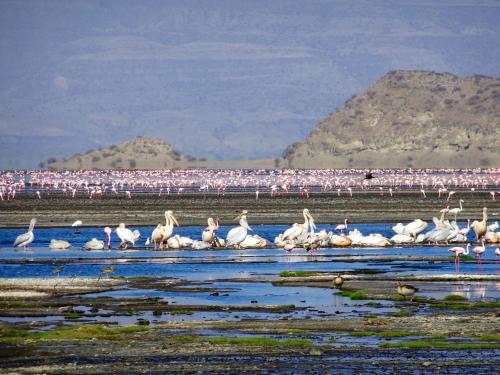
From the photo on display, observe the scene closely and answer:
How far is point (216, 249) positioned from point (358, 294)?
14236 millimetres

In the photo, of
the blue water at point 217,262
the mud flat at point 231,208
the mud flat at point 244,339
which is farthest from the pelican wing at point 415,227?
the mud flat at point 244,339

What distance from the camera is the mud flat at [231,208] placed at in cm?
5328

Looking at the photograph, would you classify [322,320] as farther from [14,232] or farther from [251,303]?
[14,232]

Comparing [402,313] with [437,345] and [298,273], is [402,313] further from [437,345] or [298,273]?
[298,273]

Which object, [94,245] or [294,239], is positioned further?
[294,239]

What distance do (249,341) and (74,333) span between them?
255 centimetres

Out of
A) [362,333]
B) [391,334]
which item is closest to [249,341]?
[362,333]

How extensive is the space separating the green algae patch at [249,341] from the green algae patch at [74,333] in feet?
3.06

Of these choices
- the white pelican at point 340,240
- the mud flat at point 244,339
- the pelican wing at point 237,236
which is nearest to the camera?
the mud flat at point 244,339

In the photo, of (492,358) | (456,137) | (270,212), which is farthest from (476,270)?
(456,137)

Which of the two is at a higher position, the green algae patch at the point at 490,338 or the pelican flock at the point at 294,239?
the pelican flock at the point at 294,239

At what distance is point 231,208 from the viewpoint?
2352 inches

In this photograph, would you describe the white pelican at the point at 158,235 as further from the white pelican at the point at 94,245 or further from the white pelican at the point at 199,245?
the white pelican at the point at 94,245

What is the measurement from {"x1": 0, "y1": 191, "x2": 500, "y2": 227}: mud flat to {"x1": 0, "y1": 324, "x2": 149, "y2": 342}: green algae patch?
32627 millimetres
